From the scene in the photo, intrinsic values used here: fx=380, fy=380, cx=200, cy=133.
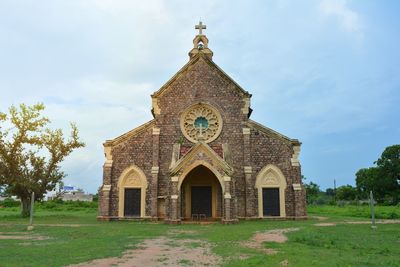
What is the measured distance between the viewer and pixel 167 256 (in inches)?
425

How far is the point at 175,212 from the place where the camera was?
917 inches

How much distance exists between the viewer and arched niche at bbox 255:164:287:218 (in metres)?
26.1

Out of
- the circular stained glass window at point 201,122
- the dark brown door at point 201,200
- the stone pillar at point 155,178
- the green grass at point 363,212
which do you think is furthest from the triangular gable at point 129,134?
the green grass at point 363,212

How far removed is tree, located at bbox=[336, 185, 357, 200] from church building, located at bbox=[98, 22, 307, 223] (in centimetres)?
5689

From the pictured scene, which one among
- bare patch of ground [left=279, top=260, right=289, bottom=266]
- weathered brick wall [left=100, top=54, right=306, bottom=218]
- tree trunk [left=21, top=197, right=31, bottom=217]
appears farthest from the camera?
tree trunk [left=21, top=197, right=31, bottom=217]

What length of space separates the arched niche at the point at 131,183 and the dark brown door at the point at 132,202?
0.21 m

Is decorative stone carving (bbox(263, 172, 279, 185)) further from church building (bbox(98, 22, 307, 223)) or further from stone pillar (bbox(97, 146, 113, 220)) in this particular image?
stone pillar (bbox(97, 146, 113, 220))

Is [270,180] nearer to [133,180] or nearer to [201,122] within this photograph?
[201,122]

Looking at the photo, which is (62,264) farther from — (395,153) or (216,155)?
(395,153)

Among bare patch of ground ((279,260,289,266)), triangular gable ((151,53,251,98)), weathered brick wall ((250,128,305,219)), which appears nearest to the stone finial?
triangular gable ((151,53,251,98))

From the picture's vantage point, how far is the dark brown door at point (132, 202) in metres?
26.2

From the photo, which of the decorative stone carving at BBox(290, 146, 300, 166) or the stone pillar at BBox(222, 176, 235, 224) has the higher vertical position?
the decorative stone carving at BBox(290, 146, 300, 166)

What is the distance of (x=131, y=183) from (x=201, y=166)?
536 centimetres

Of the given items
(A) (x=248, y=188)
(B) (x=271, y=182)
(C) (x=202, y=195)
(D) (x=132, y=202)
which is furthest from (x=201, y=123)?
Result: (D) (x=132, y=202)
